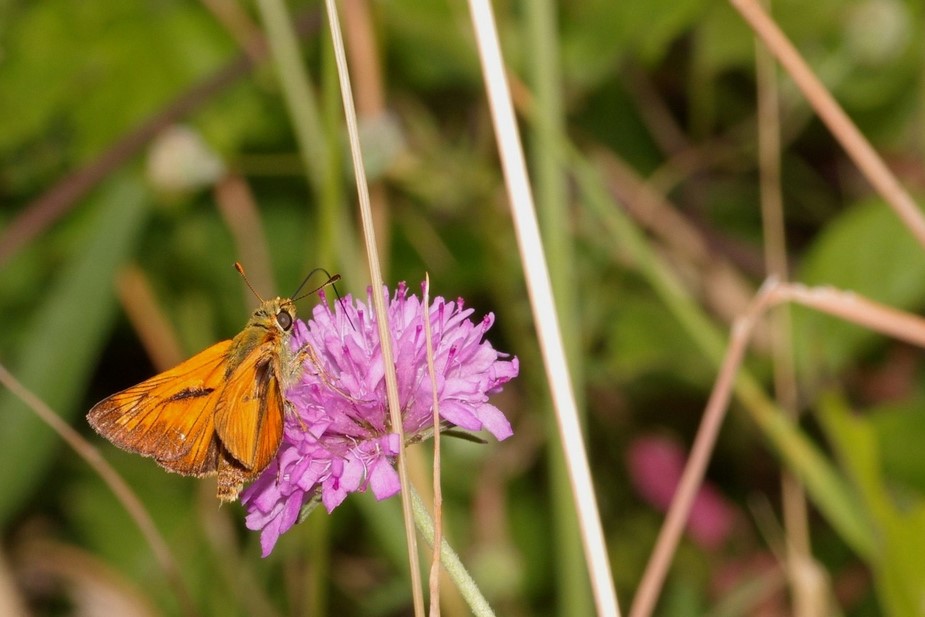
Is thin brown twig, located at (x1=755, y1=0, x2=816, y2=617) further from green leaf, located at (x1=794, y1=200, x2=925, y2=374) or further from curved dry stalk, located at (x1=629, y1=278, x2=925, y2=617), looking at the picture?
curved dry stalk, located at (x1=629, y1=278, x2=925, y2=617)

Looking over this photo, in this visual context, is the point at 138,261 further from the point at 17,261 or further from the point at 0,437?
the point at 0,437

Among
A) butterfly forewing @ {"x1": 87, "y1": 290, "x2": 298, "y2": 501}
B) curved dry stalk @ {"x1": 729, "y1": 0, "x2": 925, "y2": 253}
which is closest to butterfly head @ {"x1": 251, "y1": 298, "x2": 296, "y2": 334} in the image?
butterfly forewing @ {"x1": 87, "y1": 290, "x2": 298, "y2": 501}

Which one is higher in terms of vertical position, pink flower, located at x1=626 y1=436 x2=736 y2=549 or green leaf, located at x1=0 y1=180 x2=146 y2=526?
green leaf, located at x1=0 y1=180 x2=146 y2=526

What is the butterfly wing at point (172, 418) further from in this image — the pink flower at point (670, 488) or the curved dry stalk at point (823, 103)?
the pink flower at point (670, 488)

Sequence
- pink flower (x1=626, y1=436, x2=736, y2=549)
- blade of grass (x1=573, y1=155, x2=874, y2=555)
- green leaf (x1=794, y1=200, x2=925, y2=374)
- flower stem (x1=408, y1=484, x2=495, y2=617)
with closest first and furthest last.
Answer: flower stem (x1=408, y1=484, x2=495, y2=617) → blade of grass (x1=573, y1=155, x2=874, y2=555) → green leaf (x1=794, y1=200, x2=925, y2=374) → pink flower (x1=626, y1=436, x2=736, y2=549)

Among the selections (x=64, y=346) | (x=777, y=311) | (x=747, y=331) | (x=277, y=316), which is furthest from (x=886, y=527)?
(x=64, y=346)

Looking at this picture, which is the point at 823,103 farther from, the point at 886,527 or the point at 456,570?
the point at 456,570

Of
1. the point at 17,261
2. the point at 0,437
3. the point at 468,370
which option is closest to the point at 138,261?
the point at 17,261
